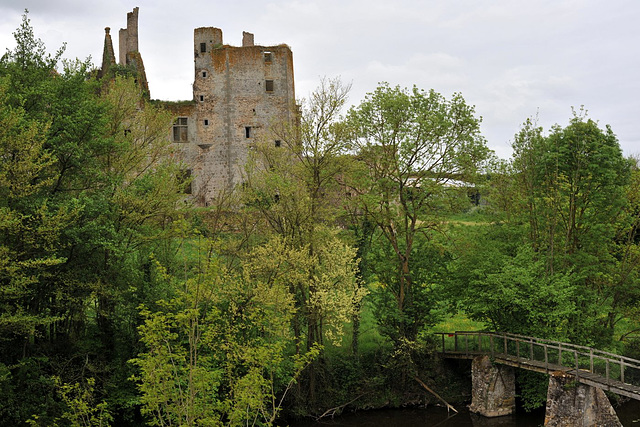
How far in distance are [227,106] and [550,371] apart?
2895 centimetres

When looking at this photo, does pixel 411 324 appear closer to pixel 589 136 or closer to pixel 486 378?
pixel 486 378

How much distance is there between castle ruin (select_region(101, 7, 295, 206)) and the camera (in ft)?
146

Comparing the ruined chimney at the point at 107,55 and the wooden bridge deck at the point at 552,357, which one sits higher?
the ruined chimney at the point at 107,55

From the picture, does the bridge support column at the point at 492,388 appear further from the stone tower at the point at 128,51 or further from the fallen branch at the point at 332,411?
the stone tower at the point at 128,51

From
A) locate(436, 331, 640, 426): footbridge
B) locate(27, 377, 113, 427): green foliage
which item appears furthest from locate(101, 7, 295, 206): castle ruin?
locate(27, 377, 113, 427): green foliage

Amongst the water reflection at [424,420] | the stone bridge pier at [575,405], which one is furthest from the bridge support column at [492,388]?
the stone bridge pier at [575,405]

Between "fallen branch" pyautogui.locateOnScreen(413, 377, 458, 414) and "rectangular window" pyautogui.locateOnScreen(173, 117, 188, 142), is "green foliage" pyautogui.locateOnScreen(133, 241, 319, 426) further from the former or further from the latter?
"rectangular window" pyautogui.locateOnScreen(173, 117, 188, 142)

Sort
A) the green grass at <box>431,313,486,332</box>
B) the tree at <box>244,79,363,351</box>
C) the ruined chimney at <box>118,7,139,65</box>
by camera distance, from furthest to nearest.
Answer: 1. the ruined chimney at <box>118,7,139,65</box>
2. the green grass at <box>431,313,486,332</box>
3. the tree at <box>244,79,363,351</box>

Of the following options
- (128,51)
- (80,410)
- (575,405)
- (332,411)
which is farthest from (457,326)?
(128,51)

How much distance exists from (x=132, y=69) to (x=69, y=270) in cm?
2580

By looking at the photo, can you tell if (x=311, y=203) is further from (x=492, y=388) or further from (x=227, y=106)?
(x=227, y=106)

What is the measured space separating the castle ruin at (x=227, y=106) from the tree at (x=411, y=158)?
18607 mm

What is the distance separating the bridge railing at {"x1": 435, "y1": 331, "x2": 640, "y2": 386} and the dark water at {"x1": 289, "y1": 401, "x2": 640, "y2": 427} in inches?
82.3

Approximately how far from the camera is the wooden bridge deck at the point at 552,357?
19812mm
